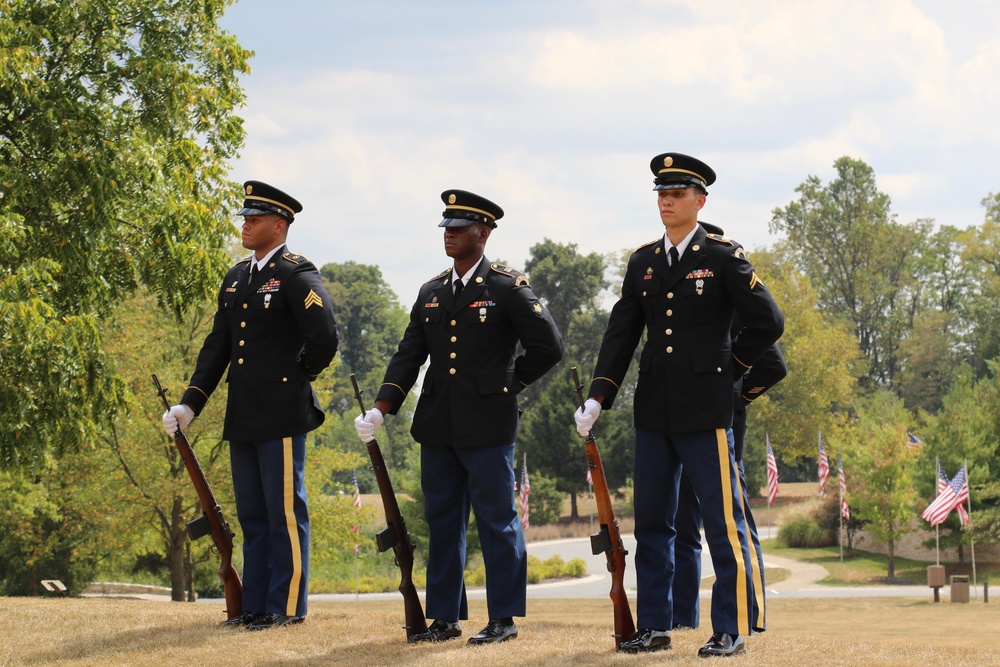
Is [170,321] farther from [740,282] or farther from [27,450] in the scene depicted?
[740,282]

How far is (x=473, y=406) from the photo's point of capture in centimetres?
745

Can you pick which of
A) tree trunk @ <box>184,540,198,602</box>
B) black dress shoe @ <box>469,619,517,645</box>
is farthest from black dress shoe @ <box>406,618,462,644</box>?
tree trunk @ <box>184,540,198,602</box>

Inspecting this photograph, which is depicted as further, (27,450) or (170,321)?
(170,321)

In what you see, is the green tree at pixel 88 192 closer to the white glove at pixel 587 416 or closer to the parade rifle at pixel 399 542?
the parade rifle at pixel 399 542

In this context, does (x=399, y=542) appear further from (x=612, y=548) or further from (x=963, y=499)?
(x=963, y=499)

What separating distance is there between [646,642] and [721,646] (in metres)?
0.48

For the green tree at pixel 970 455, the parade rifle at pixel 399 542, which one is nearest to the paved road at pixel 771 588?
the green tree at pixel 970 455

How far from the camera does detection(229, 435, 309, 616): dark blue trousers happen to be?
8047mm

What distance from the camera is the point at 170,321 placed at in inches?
1155

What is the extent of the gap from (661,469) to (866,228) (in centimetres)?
7110

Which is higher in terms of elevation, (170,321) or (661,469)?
(170,321)

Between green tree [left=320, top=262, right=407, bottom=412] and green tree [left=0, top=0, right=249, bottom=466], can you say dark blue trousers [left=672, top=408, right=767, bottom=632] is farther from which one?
green tree [left=320, top=262, right=407, bottom=412]

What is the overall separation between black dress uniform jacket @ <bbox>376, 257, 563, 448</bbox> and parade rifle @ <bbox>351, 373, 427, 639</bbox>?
34cm

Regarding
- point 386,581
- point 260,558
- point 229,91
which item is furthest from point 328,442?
point 260,558
